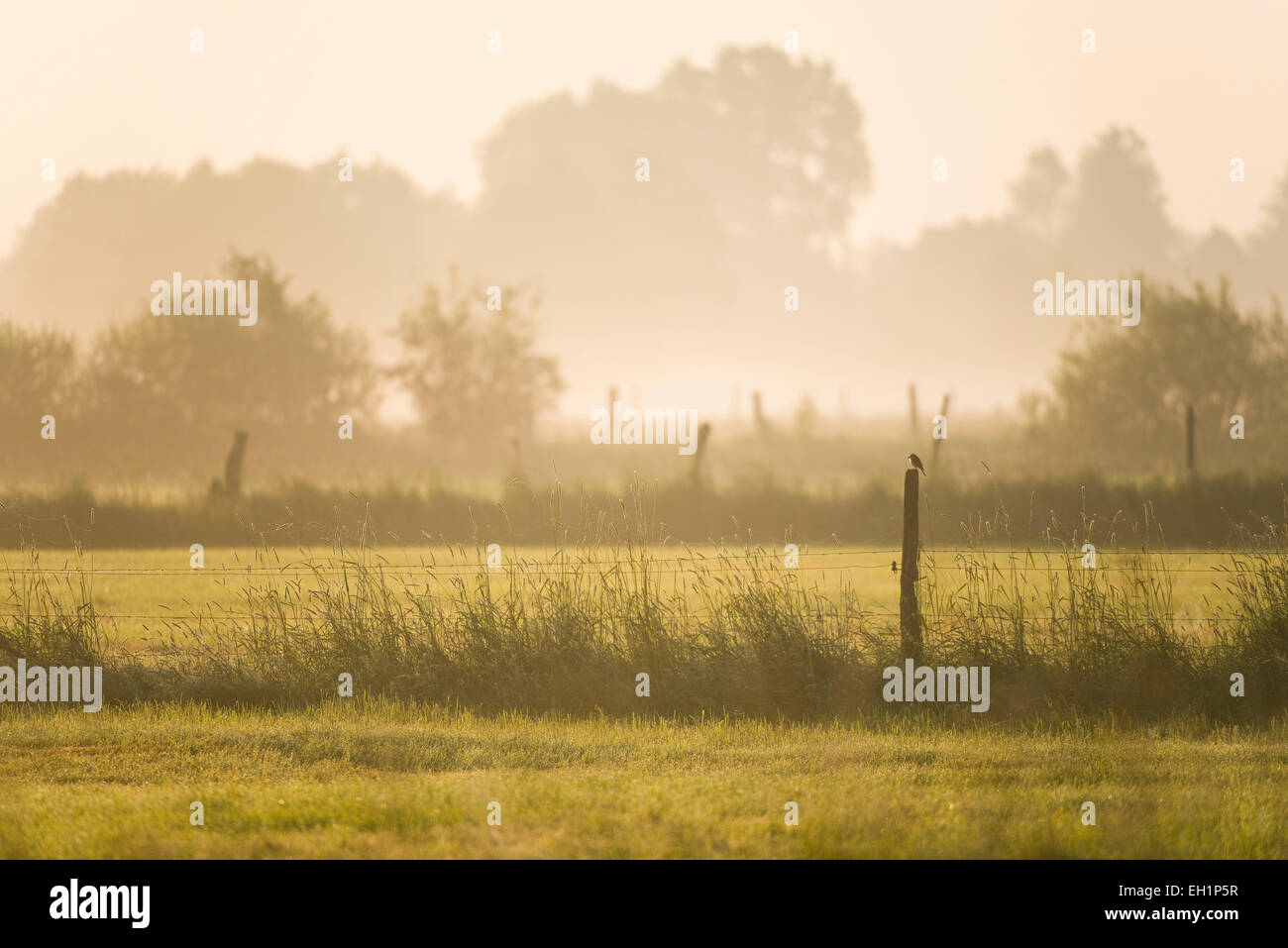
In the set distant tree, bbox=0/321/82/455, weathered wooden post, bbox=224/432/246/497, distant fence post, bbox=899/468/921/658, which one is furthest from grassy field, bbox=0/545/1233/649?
distant tree, bbox=0/321/82/455

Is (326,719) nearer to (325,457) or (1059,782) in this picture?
(1059,782)

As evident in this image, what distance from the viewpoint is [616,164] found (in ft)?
275

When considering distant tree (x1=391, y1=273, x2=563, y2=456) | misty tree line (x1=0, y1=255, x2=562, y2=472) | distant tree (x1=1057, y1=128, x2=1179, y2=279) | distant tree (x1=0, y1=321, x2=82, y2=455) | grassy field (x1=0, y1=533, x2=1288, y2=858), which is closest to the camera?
grassy field (x1=0, y1=533, x2=1288, y2=858)

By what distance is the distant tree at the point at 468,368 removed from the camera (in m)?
44.8

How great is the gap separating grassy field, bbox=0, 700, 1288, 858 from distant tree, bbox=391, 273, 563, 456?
113 feet

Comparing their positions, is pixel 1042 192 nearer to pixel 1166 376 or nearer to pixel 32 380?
pixel 1166 376

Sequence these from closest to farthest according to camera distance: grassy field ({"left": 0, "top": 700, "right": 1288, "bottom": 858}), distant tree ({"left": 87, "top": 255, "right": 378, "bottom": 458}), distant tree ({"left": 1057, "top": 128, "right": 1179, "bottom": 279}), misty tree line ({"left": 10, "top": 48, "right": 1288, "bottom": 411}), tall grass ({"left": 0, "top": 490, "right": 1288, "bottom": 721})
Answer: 1. grassy field ({"left": 0, "top": 700, "right": 1288, "bottom": 858})
2. tall grass ({"left": 0, "top": 490, "right": 1288, "bottom": 721})
3. distant tree ({"left": 87, "top": 255, "right": 378, "bottom": 458})
4. misty tree line ({"left": 10, "top": 48, "right": 1288, "bottom": 411})
5. distant tree ({"left": 1057, "top": 128, "right": 1179, "bottom": 279})

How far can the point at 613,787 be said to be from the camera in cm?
820

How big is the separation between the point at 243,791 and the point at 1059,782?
206 inches

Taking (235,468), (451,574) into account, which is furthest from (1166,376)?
(451,574)

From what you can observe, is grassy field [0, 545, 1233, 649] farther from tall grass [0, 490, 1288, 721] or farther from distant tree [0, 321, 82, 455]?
distant tree [0, 321, 82, 455]

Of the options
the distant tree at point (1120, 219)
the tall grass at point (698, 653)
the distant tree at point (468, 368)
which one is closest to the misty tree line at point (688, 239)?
the distant tree at point (1120, 219)

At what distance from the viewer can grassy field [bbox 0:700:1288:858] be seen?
7184mm
